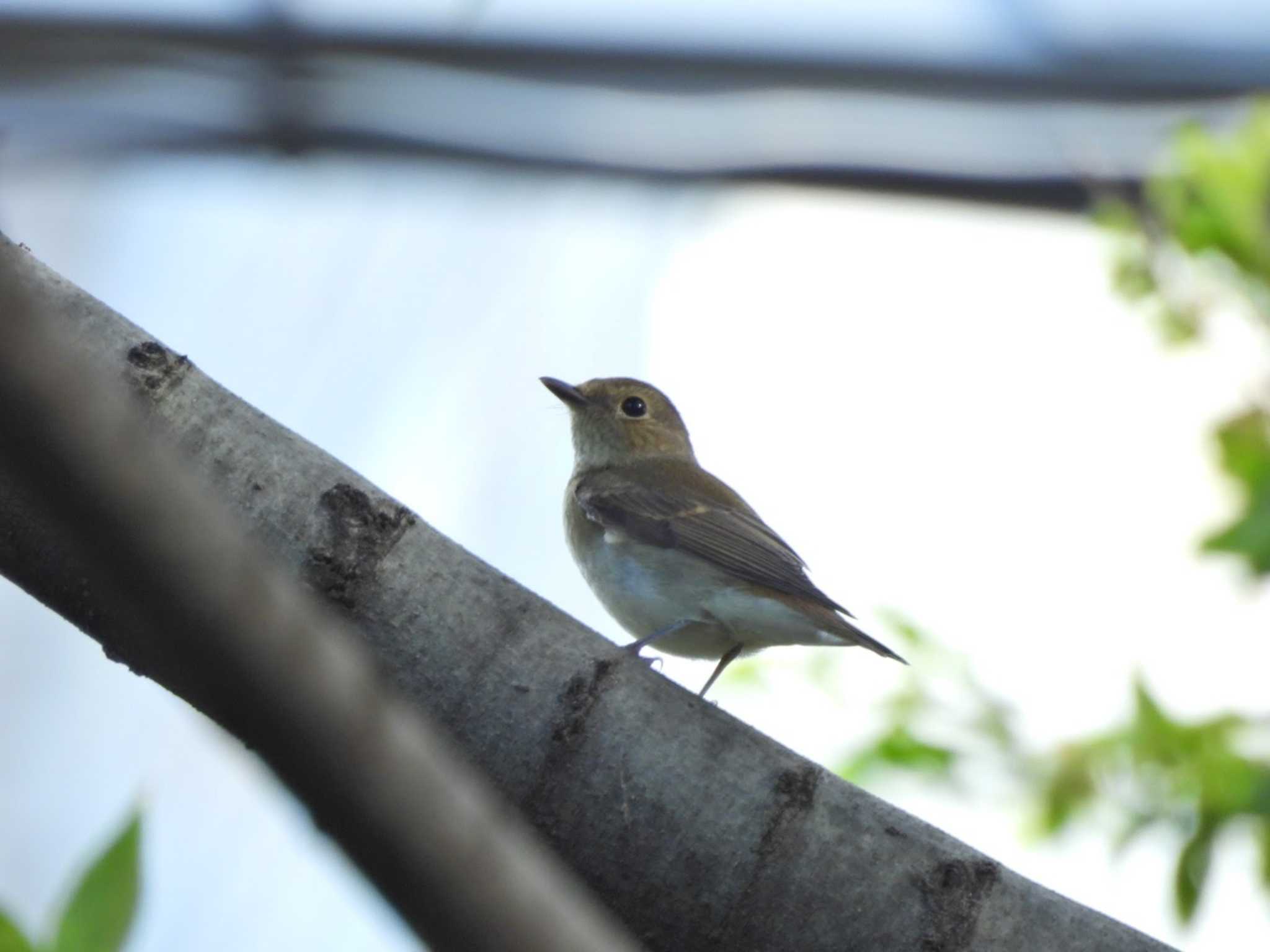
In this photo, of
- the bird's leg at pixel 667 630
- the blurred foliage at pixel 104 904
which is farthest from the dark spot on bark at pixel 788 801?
the bird's leg at pixel 667 630

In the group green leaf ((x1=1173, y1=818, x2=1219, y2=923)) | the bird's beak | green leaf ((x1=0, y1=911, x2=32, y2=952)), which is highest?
the bird's beak

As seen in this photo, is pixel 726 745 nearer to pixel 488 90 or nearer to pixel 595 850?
pixel 595 850

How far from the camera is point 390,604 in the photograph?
67.9 inches

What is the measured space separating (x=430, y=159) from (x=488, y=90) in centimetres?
35

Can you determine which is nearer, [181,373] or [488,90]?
[181,373]

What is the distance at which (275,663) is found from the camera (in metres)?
0.68

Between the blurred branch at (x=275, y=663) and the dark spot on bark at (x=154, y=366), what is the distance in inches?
45.0

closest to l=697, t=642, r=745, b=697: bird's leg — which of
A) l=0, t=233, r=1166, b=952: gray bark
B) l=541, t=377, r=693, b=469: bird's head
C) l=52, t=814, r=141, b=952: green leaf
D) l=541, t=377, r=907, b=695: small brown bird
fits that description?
l=541, t=377, r=907, b=695: small brown bird

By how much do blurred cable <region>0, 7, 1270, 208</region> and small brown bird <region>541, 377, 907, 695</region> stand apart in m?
1.77

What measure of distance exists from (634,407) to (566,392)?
22 centimetres

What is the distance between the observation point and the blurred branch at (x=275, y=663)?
658mm

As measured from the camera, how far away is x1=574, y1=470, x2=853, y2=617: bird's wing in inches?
127

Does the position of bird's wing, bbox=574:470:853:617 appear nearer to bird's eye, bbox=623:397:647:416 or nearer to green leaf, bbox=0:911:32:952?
bird's eye, bbox=623:397:647:416

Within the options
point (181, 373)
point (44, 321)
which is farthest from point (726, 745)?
point (44, 321)
